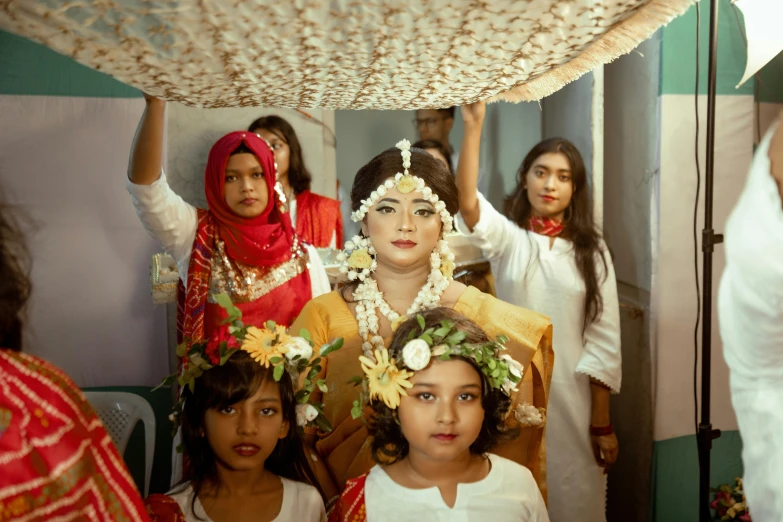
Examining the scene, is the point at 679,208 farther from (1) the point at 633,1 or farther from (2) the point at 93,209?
(2) the point at 93,209

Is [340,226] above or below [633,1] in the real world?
below

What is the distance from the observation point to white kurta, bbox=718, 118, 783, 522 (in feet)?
2.77

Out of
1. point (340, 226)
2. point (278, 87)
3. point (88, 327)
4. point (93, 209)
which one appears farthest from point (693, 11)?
point (88, 327)

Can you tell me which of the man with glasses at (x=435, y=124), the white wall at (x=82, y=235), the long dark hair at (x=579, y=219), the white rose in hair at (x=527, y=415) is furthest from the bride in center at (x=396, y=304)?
the man with glasses at (x=435, y=124)

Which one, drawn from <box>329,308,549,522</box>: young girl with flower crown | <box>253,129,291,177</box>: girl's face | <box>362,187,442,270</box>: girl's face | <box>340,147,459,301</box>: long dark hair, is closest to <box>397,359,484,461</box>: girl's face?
<box>329,308,549,522</box>: young girl with flower crown

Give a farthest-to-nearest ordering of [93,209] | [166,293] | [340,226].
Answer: [340,226] < [93,209] < [166,293]

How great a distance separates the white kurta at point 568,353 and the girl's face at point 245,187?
0.80 meters

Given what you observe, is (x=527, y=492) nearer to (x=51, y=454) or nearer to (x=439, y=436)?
(x=439, y=436)

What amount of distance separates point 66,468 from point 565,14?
3.29ft

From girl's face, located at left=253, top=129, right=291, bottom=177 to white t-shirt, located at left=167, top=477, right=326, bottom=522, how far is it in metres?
1.54

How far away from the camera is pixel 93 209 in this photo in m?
2.63

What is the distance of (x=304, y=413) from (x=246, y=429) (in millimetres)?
142

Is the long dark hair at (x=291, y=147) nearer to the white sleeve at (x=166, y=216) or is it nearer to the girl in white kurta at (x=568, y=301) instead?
the white sleeve at (x=166, y=216)

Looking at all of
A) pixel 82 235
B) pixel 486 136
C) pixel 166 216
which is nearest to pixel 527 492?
pixel 166 216
